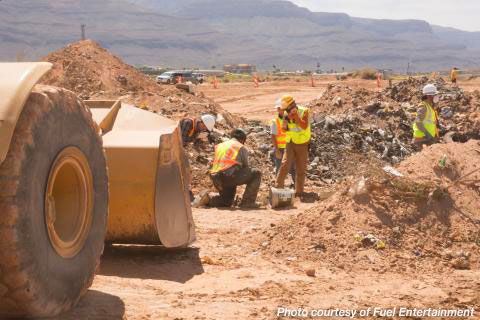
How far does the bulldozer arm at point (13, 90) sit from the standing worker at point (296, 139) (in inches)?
313

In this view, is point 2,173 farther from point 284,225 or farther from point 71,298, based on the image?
point 284,225

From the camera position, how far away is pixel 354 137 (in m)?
17.3

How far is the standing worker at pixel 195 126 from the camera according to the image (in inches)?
535

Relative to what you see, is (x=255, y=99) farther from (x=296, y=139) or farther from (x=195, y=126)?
(x=296, y=139)

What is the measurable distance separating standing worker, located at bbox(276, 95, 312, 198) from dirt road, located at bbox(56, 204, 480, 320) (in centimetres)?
413

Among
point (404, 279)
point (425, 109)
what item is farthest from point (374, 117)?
point (404, 279)

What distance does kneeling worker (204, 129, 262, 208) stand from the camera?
440 inches

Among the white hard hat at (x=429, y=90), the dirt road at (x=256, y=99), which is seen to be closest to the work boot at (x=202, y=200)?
the white hard hat at (x=429, y=90)

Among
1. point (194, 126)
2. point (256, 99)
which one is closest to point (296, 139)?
point (194, 126)

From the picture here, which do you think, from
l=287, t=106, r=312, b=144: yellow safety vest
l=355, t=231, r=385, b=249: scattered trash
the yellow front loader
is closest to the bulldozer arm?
the yellow front loader

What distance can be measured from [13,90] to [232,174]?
723cm

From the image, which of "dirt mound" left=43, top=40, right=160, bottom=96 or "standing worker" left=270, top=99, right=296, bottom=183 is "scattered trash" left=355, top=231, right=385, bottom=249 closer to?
"standing worker" left=270, top=99, right=296, bottom=183

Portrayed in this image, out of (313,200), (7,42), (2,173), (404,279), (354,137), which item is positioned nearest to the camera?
(2,173)

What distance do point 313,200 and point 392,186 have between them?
4166 mm
